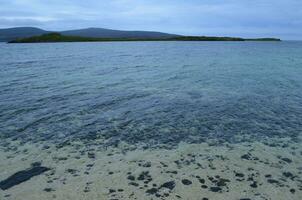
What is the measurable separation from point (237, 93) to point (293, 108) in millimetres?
8148

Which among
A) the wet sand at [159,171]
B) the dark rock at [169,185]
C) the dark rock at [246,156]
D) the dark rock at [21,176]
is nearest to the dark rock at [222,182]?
the wet sand at [159,171]

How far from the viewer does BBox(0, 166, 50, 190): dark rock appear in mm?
13901

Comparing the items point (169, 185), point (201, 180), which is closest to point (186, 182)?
point (201, 180)

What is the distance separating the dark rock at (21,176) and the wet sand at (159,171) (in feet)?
0.93

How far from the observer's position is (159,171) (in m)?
15.4

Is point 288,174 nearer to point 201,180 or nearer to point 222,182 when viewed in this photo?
point 222,182

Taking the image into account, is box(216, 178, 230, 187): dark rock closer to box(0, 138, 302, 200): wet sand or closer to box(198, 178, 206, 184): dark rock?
box(0, 138, 302, 200): wet sand

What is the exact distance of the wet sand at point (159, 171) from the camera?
13273mm

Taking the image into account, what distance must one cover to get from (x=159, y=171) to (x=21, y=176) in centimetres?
673

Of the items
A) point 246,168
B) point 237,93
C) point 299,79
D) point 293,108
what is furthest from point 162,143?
point 299,79

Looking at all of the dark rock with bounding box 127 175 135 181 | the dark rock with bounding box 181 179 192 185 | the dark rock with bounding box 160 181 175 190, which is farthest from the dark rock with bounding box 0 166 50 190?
the dark rock with bounding box 181 179 192 185

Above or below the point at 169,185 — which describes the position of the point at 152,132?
below

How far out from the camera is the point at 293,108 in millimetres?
28188

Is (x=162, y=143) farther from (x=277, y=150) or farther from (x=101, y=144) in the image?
(x=277, y=150)
